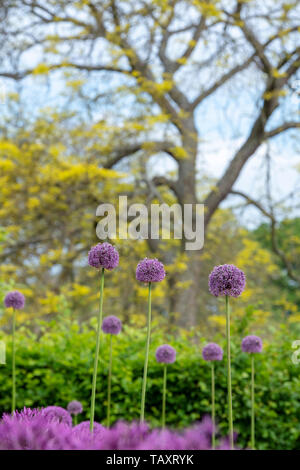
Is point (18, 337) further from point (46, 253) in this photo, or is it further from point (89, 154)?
point (89, 154)

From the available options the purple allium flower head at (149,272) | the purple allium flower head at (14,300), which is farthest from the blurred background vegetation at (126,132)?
the purple allium flower head at (149,272)

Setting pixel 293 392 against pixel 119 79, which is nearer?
pixel 293 392

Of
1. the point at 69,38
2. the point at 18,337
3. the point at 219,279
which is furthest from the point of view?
the point at 69,38

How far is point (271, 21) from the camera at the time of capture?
771cm

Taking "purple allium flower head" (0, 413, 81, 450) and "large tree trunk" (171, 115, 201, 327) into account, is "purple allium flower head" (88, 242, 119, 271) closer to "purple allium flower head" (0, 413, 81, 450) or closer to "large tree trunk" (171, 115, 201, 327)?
"purple allium flower head" (0, 413, 81, 450)

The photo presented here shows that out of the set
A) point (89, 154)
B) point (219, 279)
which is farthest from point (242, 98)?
point (219, 279)

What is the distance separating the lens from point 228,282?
1.41 m

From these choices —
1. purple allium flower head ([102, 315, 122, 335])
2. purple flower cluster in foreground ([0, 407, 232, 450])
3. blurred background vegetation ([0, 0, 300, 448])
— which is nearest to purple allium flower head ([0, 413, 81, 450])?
purple flower cluster in foreground ([0, 407, 232, 450])

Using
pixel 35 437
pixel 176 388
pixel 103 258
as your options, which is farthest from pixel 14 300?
pixel 35 437

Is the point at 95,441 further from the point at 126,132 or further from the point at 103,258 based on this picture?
the point at 126,132

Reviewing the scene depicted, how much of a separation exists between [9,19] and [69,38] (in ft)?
2.90

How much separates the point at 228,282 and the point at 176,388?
7.00 feet

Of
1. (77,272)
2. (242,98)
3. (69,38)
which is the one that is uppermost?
(69,38)

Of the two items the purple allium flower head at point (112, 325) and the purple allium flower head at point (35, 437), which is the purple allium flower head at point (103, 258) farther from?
the purple allium flower head at point (112, 325)
